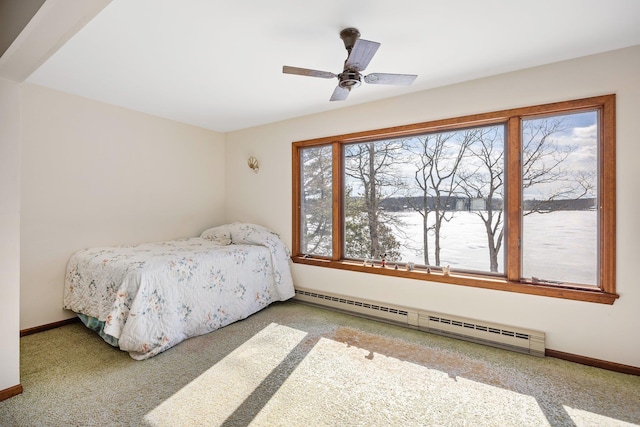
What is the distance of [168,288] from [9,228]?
110 centimetres

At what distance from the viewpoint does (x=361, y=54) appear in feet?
6.27

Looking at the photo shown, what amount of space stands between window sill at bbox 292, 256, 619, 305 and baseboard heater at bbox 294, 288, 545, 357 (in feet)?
1.08

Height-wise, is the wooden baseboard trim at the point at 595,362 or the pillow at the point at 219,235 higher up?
the pillow at the point at 219,235

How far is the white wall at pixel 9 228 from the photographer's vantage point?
6.07ft

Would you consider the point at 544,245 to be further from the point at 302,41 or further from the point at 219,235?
the point at 219,235

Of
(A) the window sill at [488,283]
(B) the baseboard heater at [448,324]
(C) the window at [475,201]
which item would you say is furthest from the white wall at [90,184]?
(B) the baseboard heater at [448,324]

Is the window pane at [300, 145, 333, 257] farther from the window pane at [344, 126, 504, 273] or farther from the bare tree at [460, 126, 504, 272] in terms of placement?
the bare tree at [460, 126, 504, 272]

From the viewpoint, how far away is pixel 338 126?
3.58 meters

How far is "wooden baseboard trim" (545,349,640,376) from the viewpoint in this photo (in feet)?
7.11

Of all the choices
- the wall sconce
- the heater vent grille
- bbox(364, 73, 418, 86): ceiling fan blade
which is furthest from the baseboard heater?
bbox(364, 73, 418, 86): ceiling fan blade

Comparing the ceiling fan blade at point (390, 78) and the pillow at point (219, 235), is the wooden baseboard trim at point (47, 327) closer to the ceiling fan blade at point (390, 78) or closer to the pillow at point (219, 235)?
the pillow at point (219, 235)

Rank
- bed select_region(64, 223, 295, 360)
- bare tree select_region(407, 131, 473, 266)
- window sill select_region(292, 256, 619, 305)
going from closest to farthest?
window sill select_region(292, 256, 619, 305) < bed select_region(64, 223, 295, 360) < bare tree select_region(407, 131, 473, 266)

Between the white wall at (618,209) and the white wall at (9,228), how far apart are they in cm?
255

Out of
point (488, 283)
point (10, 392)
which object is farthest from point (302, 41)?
point (10, 392)
